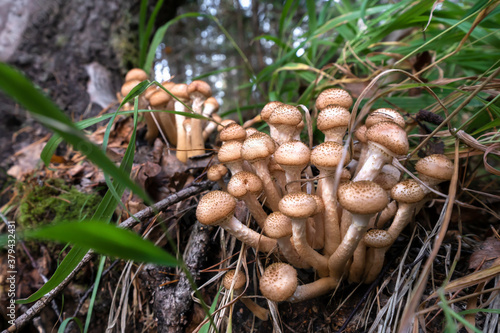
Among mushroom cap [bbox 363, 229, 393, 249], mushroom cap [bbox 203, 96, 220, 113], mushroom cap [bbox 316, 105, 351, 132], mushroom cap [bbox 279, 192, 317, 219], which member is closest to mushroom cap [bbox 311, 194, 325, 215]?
mushroom cap [bbox 279, 192, 317, 219]

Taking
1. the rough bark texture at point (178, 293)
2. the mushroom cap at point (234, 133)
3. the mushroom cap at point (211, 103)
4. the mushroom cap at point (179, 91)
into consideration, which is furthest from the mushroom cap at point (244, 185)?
the mushroom cap at point (211, 103)

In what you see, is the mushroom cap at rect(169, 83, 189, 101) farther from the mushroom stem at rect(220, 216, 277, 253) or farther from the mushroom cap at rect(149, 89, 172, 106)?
the mushroom stem at rect(220, 216, 277, 253)

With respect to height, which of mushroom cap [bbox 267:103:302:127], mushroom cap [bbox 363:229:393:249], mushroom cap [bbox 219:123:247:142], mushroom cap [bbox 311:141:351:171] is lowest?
mushroom cap [bbox 363:229:393:249]

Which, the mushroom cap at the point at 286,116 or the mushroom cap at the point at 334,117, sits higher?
the mushroom cap at the point at 286,116

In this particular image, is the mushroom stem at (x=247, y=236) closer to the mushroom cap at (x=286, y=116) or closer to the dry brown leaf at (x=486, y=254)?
the mushroom cap at (x=286, y=116)

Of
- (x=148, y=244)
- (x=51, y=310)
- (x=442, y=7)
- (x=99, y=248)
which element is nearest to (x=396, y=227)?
(x=148, y=244)

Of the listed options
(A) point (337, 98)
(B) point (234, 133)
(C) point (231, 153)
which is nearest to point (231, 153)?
(C) point (231, 153)
